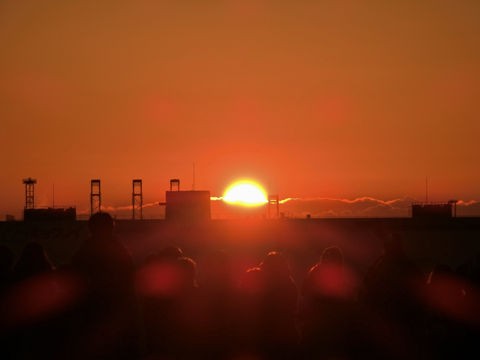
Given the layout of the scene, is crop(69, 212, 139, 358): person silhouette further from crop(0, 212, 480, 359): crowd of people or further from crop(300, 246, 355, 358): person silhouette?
crop(300, 246, 355, 358): person silhouette

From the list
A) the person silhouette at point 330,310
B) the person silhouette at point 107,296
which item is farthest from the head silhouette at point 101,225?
the person silhouette at point 330,310

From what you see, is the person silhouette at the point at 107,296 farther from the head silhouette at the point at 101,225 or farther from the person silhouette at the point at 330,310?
the person silhouette at the point at 330,310

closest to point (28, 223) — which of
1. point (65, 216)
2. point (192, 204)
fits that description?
point (192, 204)

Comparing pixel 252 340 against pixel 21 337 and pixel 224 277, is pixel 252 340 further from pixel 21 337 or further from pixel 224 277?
pixel 21 337

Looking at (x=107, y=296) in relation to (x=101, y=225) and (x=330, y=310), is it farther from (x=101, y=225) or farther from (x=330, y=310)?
(x=330, y=310)

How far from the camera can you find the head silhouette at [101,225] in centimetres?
913

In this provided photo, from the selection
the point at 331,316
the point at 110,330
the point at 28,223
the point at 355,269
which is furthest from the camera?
the point at 28,223

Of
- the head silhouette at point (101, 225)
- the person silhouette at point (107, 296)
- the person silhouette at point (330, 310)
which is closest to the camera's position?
the person silhouette at point (107, 296)

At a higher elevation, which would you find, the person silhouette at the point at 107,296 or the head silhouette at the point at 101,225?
the head silhouette at the point at 101,225

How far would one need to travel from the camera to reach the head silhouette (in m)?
9.13

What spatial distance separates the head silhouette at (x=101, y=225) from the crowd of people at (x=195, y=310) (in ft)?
0.03

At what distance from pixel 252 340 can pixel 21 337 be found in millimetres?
2363

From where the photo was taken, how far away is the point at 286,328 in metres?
9.16

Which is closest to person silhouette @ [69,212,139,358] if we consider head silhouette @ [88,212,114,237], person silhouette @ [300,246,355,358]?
head silhouette @ [88,212,114,237]
